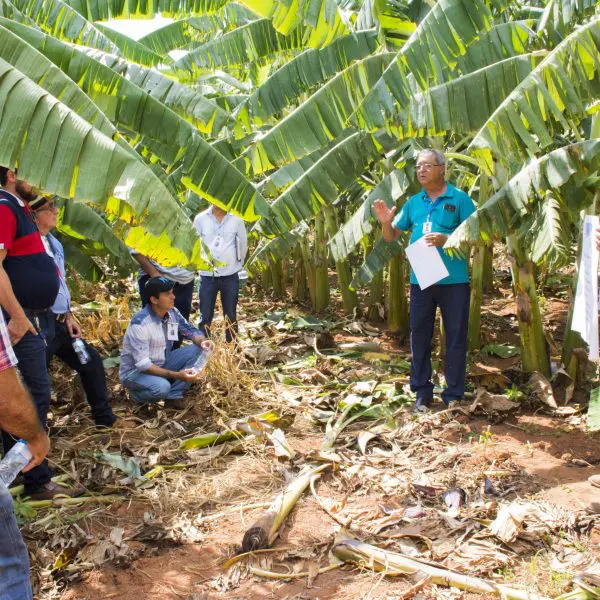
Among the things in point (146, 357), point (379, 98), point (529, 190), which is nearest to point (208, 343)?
point (146, 357)

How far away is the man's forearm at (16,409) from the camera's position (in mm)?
2389

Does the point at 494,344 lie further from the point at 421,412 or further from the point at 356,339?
the point at 421,412

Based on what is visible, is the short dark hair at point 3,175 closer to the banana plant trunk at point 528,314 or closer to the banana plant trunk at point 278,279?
the banana plant trunk at point 528,314

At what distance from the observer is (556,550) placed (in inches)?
134

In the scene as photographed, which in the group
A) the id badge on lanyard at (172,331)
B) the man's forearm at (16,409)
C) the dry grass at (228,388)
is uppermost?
the man's forearm at (16,409)

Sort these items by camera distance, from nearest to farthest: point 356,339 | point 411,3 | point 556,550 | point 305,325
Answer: point 556,550 < point 411,3 < point 356,339 < point 305,325

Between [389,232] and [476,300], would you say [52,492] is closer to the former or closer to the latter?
[389,232]

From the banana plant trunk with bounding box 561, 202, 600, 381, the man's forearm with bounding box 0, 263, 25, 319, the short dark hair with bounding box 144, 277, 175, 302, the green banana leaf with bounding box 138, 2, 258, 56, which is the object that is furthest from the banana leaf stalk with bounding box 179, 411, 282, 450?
the green banana leaf with bounding box 138, 2, 258, 56

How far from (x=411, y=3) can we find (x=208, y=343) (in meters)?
3.72

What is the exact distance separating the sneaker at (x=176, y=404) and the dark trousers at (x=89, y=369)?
23.3 inches

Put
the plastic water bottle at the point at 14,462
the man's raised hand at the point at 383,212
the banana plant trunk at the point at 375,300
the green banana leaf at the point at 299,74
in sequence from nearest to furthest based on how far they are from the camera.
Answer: the plastic water bottle at the point at 14,462
the man's raised hand at the point at 383,212
the green banana leaf at the point at 299,74
the banana plant trunk at the point at 375,300

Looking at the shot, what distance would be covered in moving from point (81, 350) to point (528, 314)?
3.65 m

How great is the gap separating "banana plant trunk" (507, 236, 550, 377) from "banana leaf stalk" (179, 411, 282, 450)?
94.1 inches

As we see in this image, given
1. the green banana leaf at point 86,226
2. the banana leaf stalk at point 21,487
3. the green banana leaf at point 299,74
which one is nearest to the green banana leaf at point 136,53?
the green banana leaf at point 299,74
